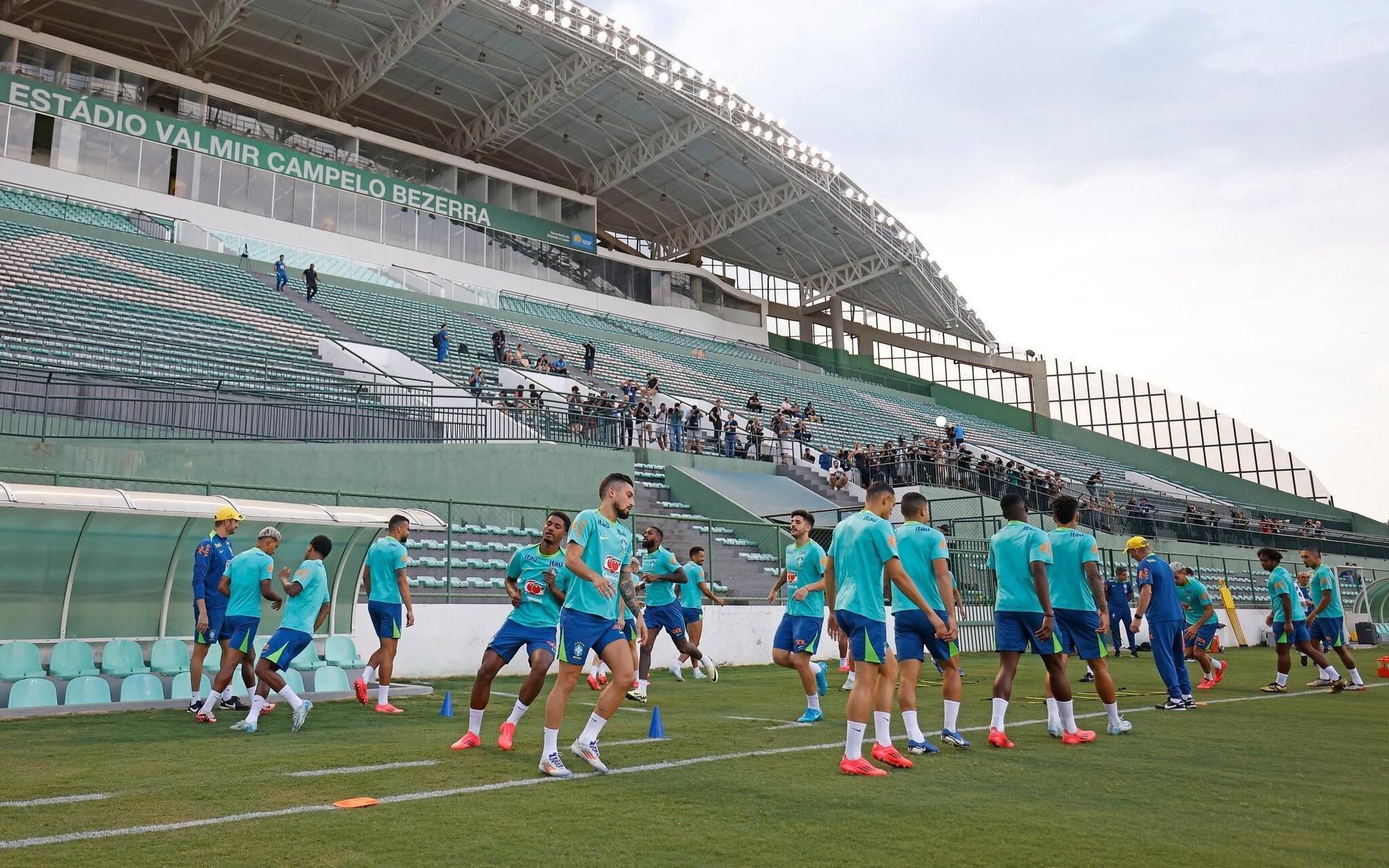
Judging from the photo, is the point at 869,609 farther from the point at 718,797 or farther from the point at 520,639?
the point at 520,639

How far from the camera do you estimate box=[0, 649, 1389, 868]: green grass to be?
178 inches

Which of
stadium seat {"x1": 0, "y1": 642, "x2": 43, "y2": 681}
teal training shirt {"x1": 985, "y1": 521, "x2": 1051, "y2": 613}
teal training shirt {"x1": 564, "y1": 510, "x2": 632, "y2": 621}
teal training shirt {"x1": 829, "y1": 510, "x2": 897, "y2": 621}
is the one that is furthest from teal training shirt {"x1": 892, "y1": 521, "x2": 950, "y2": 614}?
stadium seat {"x1": 0, "y1": 642, "x2": 43, "y2": 681}

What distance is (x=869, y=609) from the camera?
22.3ft

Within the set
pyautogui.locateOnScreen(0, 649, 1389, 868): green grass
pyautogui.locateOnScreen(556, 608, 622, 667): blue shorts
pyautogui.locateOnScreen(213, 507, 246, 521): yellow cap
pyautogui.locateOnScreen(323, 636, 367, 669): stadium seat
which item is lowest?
pyautogui.locateOnScreen(0, 649, 1389, 868): green grass

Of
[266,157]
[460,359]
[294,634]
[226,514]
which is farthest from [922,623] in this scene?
[266,157]

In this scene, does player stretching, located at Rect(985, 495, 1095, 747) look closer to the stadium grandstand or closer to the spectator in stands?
the stadium grandstand

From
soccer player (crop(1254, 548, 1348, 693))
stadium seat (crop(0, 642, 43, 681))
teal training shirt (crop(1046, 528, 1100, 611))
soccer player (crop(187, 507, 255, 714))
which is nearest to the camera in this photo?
teal training shirt (crop(1046, 528, 1100, 611))

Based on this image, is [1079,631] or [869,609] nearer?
[869,609]

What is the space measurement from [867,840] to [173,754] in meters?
5.52

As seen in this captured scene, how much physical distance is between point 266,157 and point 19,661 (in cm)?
3787

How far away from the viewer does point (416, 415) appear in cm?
2220

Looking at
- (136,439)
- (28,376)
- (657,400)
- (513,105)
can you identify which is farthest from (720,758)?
(513,105)

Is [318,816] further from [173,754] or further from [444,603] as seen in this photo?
[444,603]

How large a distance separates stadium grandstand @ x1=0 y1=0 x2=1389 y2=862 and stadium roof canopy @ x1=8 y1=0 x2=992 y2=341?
0.71ft
